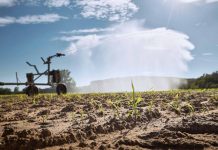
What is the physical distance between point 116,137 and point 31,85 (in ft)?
39.6

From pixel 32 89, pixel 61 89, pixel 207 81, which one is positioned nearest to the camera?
pixel 32 89

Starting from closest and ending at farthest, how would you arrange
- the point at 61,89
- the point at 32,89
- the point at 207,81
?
1. the point at 32,89
2. the point at 61,89
3. the point at 207,81

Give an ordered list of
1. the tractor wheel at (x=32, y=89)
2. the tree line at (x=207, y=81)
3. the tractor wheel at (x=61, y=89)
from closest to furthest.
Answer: the tractor wheel at (x=32, y=89), the tractor wheel at (x=61, y=89), the tree line at (x=207, y=81)

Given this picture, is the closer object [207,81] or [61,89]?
[61,89]

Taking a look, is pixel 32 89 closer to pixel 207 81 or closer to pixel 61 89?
pixel 61 89

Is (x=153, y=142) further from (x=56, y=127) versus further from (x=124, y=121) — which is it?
(x=56, y=127)

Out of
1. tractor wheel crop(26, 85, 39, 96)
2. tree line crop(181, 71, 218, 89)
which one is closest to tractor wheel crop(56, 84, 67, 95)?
Result: tractor wheel crop(26, 85, 39, 96)

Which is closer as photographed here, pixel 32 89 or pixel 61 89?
pixel 32 89

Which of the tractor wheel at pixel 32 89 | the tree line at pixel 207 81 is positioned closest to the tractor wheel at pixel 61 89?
the tractor wheel at pixel 32 89

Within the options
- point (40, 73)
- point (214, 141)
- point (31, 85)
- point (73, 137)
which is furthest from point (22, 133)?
point (40, 73)

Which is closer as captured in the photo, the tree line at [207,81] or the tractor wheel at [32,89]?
the tractor wheel at [32,89]

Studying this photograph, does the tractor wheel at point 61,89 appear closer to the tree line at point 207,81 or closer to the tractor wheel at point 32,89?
the tractor wheel at point 32,89

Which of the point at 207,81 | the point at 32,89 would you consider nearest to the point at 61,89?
the point at 32,89

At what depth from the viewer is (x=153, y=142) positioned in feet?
7.71
